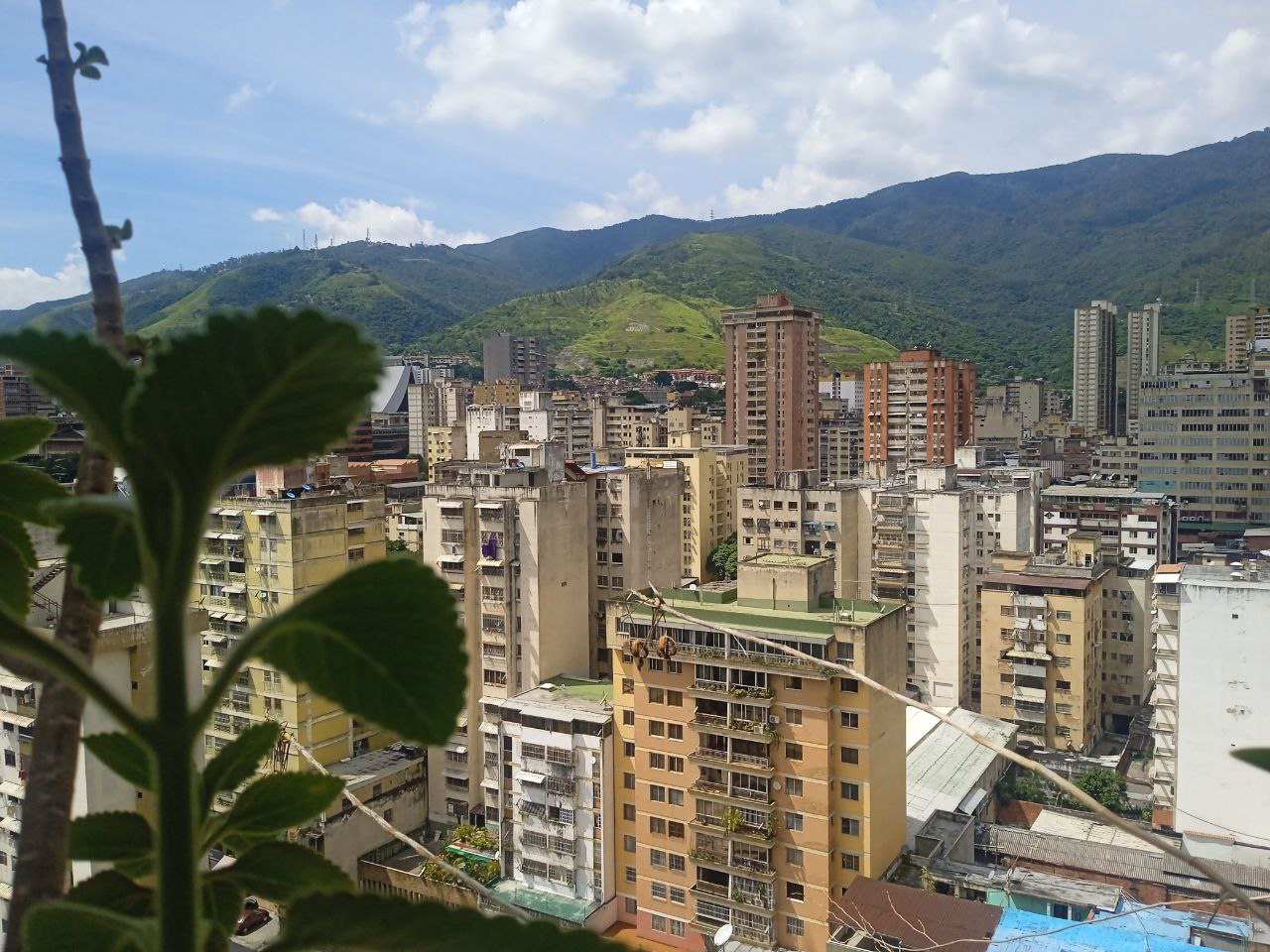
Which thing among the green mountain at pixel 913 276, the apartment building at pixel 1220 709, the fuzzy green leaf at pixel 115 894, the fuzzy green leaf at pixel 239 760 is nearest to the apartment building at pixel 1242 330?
the green mountain at pixel 913 276

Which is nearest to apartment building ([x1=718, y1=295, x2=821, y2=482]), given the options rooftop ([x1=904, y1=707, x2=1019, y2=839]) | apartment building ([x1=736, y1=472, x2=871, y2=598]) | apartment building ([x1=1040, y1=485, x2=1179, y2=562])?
apartment building ([x1=1040, y1=485, x2=1179, y2=562])

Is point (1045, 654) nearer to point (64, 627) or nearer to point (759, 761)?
point (759, 761)

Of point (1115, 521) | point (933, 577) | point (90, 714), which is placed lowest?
point (933, 577)

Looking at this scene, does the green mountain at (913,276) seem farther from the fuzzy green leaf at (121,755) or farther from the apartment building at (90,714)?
the fuzzy green leaf at (121,755)

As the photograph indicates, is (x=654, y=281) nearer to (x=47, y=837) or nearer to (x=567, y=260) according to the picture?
(x=567, y=260)

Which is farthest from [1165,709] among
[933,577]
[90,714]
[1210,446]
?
[1210,446]

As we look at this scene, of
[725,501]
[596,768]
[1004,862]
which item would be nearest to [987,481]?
[725,501]
